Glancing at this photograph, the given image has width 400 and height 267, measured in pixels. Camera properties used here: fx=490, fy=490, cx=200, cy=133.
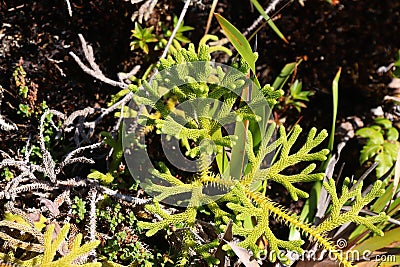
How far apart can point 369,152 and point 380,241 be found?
0.46m

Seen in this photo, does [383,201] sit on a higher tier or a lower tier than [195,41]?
lower

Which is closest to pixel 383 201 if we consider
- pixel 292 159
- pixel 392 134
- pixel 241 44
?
pixel 392 134

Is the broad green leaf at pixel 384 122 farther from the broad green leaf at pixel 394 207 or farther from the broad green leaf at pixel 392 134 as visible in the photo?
the broad green leaf at pixel 394 207

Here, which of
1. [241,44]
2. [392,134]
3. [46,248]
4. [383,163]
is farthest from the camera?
[392,134]

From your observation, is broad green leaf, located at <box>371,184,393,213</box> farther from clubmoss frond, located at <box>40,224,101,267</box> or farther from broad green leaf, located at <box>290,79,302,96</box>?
clubmoss frond, located at <box>40,224,101,267</box>

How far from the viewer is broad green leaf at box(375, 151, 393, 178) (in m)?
1.90

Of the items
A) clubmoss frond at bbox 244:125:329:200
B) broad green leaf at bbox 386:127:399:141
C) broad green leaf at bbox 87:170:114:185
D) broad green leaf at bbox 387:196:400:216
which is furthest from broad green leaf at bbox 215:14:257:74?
broad green leaf at bbox 386:127:399:141

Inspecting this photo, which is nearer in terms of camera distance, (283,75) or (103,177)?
(103,177)

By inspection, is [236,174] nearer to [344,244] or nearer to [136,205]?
[136,205]

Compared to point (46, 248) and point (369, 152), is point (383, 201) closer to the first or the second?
point (369, 152)

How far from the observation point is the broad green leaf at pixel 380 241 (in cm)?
158

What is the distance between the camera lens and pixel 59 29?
5.98 ft

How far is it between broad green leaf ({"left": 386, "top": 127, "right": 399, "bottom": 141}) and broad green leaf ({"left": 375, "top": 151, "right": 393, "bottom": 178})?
0.13 m

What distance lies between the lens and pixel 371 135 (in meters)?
2.00
